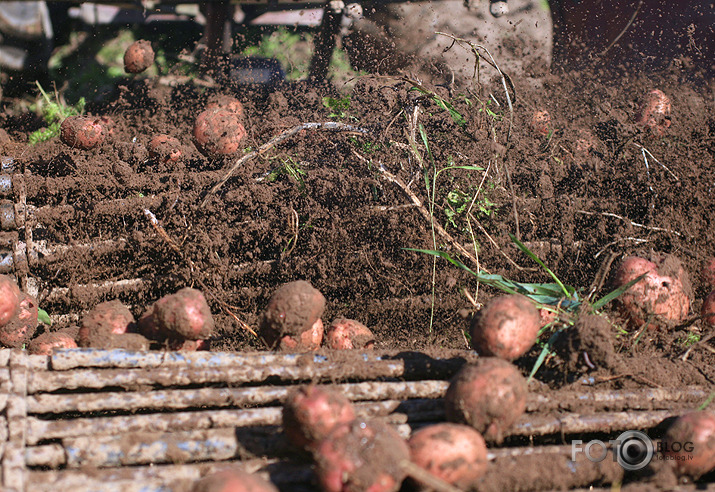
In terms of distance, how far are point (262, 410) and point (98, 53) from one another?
662cm

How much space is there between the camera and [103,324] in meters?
2.76

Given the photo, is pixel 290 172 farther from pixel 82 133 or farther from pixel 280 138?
pixel 82 133

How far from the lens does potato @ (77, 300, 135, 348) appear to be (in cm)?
272

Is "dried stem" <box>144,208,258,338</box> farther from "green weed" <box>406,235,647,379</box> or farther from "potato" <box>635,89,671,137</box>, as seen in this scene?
"potato" <box>635,89,671,137</box>

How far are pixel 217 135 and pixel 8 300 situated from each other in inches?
59.4

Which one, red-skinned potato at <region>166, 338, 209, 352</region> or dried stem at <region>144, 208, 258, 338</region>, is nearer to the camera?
red-skinned potato at <region>166, 338, 209, 352</region>

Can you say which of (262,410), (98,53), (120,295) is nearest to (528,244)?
(262,410)

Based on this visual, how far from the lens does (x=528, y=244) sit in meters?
3.26

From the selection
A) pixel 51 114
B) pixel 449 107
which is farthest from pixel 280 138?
pixel 51 114


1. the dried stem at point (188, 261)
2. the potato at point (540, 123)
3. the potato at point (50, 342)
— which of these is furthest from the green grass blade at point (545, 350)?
the potato at point (50, 342)

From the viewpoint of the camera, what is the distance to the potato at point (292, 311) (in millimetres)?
2576

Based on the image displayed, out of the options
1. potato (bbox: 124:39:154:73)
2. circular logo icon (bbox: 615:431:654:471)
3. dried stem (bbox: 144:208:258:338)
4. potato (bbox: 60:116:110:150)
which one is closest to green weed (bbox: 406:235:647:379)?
circular logo icon (bbox: 615:431:654:471)

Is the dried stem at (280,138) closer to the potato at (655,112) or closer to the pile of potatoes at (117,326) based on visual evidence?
the pile of potatoes at (117,326)

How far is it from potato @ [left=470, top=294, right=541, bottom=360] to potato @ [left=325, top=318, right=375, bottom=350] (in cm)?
75
